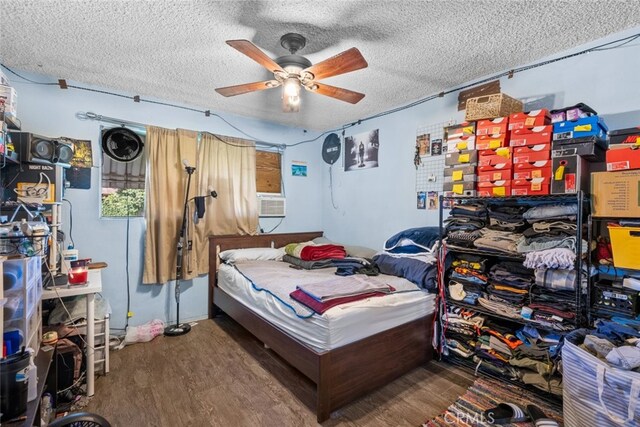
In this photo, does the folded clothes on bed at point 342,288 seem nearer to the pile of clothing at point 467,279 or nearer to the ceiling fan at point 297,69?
the pile of clothing at point 467,279

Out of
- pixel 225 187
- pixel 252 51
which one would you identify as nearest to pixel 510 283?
pixel 252 51

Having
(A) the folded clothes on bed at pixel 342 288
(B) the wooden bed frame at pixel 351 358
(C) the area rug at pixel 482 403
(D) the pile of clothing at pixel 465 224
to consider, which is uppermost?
(D) the pile of clothing at pixel 465 224

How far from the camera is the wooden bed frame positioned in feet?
5.82

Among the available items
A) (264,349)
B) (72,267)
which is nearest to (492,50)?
(264,349)

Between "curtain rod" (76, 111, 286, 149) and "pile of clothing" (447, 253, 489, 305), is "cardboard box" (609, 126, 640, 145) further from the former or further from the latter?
"curtain rod" (76, 111, 286, 149)

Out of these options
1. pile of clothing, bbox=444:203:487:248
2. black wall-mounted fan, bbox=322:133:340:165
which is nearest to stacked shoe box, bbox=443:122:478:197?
pile of clothing, bbox=444:203:487:248

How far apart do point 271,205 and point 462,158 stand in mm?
2464

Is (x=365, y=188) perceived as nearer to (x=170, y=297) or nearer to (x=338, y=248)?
(x=338, y=248)

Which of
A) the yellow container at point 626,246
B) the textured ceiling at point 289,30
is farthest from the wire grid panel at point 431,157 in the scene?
the yellow container at point 626,246

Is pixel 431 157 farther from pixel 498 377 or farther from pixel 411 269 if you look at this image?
pixel 498 377

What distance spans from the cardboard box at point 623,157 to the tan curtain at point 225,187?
10.6ft

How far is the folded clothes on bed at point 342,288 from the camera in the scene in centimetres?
198

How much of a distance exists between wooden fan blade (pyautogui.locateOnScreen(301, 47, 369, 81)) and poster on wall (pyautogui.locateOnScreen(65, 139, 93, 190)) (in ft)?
7.61

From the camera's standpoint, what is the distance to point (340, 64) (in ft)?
5.97
